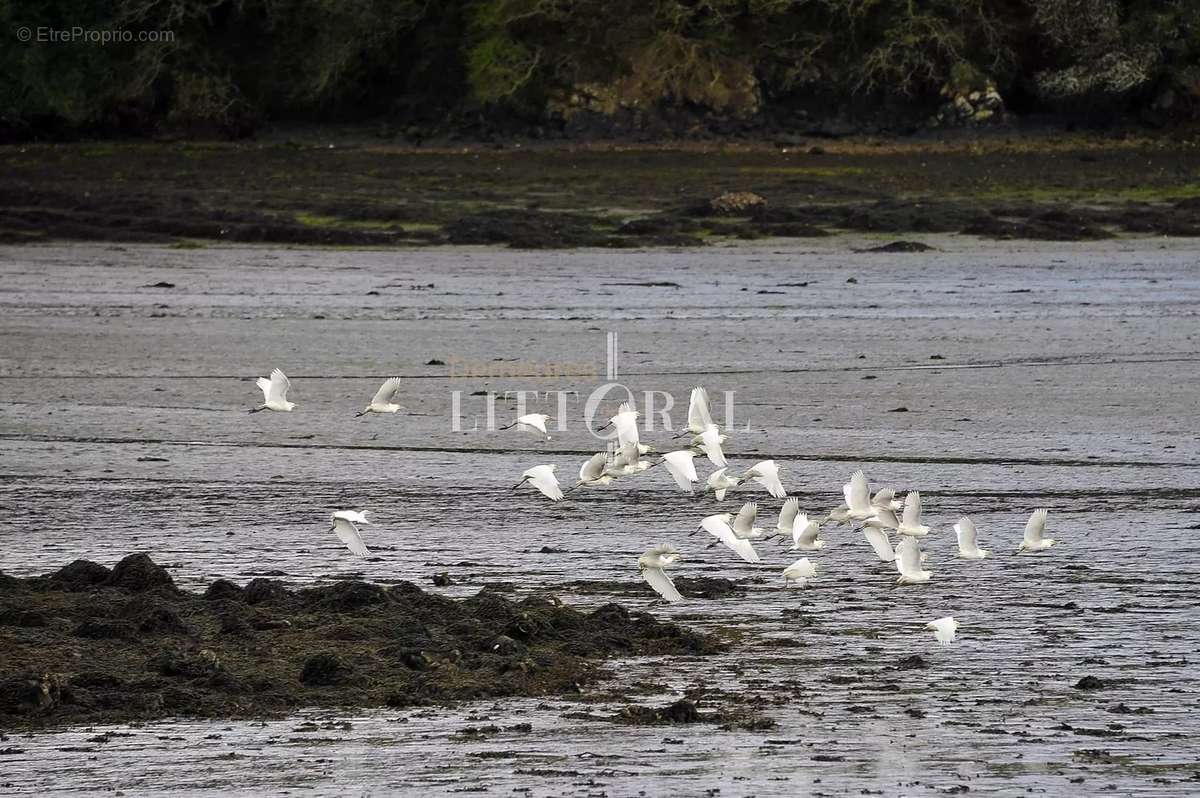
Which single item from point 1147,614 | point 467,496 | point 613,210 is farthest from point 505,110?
point 1147,614

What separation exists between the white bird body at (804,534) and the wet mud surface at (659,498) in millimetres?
174

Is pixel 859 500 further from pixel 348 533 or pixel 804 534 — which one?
pixel 348 533

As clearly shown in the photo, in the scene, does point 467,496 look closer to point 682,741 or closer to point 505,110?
point 682,741

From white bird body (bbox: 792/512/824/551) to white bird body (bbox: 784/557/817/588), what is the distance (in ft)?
0.20

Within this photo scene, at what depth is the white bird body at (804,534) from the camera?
7391 mm

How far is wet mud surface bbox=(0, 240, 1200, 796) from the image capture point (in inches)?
227

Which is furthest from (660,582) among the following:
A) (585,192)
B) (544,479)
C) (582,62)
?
(582,62)

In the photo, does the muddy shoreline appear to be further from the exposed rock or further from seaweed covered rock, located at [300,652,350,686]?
seaweed covered rock, located at [300,652,350,686]

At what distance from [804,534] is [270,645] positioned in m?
2.01

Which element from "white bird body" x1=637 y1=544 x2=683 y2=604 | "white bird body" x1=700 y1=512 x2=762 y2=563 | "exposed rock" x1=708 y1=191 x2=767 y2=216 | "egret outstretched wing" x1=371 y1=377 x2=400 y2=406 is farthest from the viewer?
"exposed rock" x1=708 y1=191 x2=767 y2=216

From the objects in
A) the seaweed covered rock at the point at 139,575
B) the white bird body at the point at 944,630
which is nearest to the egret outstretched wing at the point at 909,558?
the white bird body at the point at 944,630

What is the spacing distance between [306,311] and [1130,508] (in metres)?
7.40

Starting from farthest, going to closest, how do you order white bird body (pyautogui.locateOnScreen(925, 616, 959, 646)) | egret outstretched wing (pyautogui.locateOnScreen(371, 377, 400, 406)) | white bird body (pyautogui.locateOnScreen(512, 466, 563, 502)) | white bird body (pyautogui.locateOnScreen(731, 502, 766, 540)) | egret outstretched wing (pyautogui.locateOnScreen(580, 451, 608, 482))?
1. egret outstretched wing (pyautogui.locateOnScreen(371, 377, 400, 406))
2. egret outstretched wing (pyautogui.locateOnScreen(580, 451, 608, 482))
3. white bird body (pyautogui.locateOnScreen(512, 466, 563, 502))
4. white bird body (pyautogui.locateOnScreen(731, 502, 766, 540))
5. white bird body (pyautogui.locateOnScreen(925, 616, 959, 646))

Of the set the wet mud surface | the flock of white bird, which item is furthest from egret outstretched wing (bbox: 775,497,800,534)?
the wet mud surface
